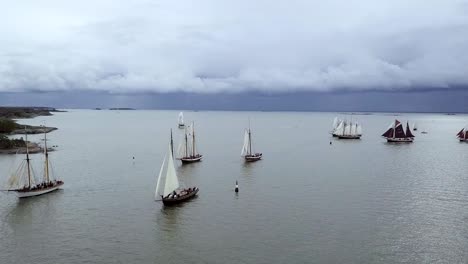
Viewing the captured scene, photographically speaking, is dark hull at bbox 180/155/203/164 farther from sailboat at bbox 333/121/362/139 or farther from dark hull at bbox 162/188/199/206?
sailboat at bbox 333/121/362/139

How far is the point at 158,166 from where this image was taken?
9219 centimetres

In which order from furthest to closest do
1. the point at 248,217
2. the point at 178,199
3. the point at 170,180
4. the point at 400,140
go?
the point at 400,140 < the point at 170,180 < the point at 178,199 < the point at 248,217

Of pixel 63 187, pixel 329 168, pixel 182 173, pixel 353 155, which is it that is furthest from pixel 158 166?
pixel 353 155

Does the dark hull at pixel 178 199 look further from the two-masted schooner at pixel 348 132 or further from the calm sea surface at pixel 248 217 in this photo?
the two-masted schooner at pixel 348 132

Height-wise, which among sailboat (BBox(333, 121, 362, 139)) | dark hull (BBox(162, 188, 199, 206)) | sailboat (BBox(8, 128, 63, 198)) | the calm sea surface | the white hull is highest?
sailboat (BBox(333, 121, 362, 139))

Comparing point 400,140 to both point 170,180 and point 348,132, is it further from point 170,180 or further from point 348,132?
point 170,180

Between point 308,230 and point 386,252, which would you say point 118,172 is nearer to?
point 308,230

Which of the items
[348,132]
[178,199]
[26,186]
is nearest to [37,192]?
[26,186]

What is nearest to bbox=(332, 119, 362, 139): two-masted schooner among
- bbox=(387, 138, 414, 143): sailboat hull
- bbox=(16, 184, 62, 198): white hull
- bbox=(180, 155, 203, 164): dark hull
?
bbox=(387, 138, 414, 143): sailboat hull

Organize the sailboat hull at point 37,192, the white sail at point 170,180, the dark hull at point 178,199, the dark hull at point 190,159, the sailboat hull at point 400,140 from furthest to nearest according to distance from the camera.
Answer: the sailboat hull at point 400,140
the dark hull at point 190,159
the sailboat hull at point 37,192
the white sail at point 170,180
the dark hull at point 178,199

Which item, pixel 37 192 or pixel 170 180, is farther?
pixel 37 192

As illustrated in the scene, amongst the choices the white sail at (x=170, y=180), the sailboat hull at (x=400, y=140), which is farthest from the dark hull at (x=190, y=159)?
the sailboat hull at (x=400, y=140)

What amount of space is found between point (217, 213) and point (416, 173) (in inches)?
1937

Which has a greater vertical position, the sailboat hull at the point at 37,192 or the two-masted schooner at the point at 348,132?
the two-masted schooner at the point at 348,132
